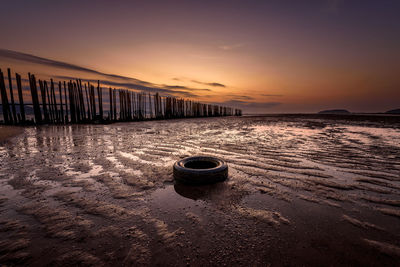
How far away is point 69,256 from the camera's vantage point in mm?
1851

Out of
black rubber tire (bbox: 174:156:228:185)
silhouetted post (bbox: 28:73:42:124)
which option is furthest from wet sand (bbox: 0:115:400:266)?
silhouetted post (bbox: 28:73:42:124)

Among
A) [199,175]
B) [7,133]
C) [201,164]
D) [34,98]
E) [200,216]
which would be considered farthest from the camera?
[34,98]

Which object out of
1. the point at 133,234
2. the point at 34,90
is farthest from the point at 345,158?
the point at 34,90

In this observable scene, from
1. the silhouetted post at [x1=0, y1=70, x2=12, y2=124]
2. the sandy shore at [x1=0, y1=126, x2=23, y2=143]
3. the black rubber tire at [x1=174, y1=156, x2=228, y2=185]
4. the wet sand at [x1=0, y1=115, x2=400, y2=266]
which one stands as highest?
the silhouetted post at [x1=0, y1=70, x2=12, y2=124]

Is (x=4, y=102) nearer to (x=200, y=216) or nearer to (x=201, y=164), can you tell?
(x=201, y=164)

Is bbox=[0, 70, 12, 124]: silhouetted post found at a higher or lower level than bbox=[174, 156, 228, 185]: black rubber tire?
higher

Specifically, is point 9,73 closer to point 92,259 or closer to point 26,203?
point 26,203

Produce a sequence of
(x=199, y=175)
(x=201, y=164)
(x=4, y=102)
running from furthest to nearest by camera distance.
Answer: (x=4, y=102) → (x=201, y=164) → (x=199, y=175)

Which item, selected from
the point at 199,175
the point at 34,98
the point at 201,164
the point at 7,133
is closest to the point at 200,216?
the point at 199,175

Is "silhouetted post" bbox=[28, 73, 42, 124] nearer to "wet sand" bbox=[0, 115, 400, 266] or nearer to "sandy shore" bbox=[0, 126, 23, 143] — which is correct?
"sandy shore" bbox=[0, 126, 23, 143]

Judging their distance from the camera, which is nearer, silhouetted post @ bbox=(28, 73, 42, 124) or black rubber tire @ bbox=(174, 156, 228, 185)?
black rubber tire @ bbox=(174, 156, 228, 185)

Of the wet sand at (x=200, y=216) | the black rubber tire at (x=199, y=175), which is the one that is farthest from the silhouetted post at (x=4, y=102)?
the black rubber tire at (x=199, y=175)

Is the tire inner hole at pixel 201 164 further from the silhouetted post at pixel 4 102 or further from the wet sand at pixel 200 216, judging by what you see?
the silhouetted post at pixel 4 102

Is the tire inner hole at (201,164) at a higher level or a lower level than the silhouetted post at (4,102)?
lower
